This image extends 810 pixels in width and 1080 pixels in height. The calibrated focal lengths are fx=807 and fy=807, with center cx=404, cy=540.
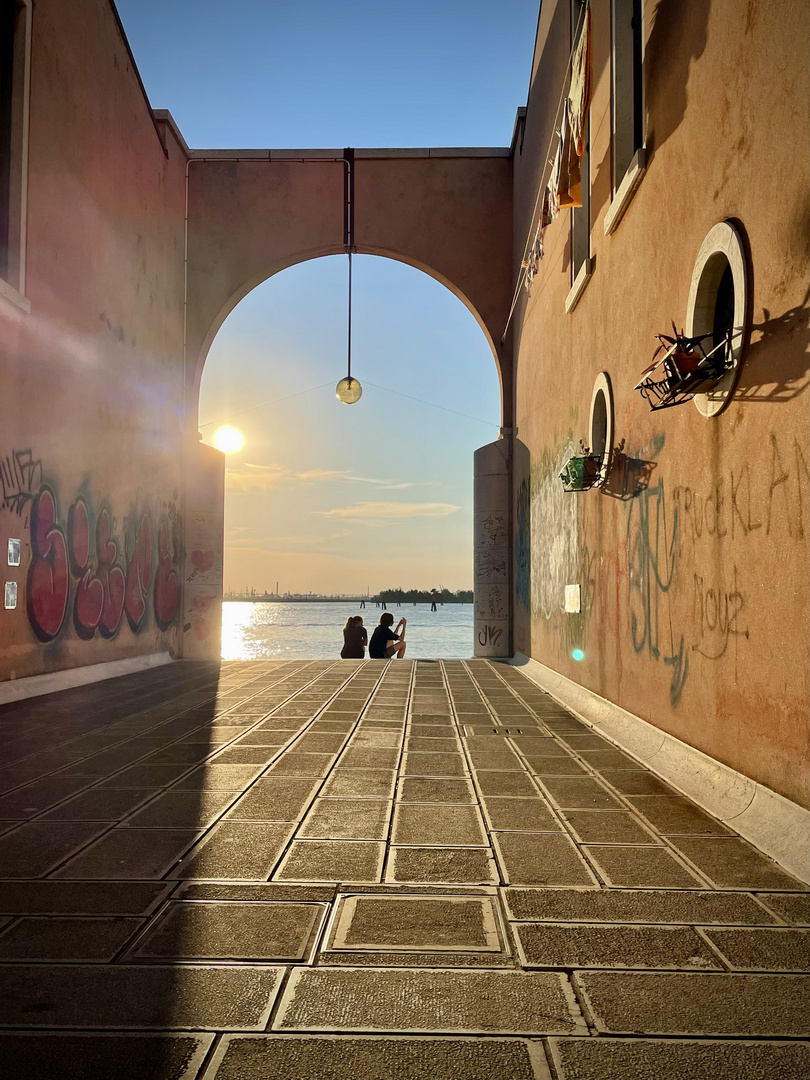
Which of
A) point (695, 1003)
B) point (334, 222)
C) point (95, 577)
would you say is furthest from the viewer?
point (334, 222)

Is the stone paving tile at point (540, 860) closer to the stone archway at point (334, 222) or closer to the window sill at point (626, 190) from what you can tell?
the window sill at point (626, 190)

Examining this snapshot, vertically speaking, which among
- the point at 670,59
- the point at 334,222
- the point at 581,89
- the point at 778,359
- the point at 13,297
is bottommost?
the point at 778,359

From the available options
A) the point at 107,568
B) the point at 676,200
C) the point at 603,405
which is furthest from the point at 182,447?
the point at 676,200

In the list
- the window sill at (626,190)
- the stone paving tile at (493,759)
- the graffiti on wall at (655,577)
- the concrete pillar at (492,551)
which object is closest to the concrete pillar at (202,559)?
the concrete pillar at (492,551)

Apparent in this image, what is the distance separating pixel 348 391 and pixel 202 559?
3.53 m

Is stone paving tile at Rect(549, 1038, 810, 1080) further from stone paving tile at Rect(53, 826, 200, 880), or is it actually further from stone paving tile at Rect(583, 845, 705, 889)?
stone paving tile at Rect(53, 826, 200, 880)

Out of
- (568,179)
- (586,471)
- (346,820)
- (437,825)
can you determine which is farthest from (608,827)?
(568,179)

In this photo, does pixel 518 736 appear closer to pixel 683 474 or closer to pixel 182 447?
pixel 683 474

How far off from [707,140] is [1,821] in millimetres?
4399

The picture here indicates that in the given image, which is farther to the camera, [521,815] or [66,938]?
[521,815]

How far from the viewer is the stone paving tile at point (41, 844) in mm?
2768

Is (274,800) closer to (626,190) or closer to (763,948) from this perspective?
(763,948)

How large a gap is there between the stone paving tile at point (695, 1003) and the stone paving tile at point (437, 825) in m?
1.10

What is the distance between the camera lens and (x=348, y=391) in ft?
42.0
